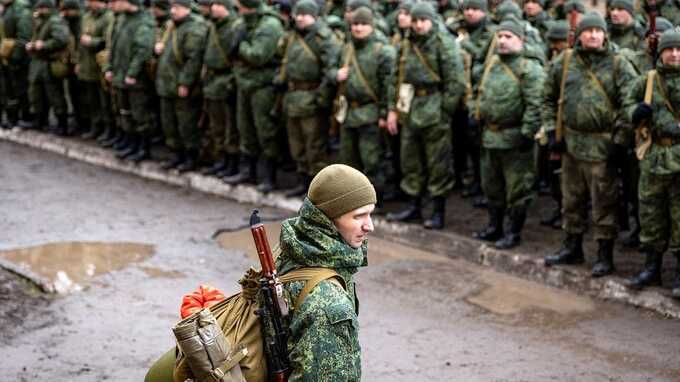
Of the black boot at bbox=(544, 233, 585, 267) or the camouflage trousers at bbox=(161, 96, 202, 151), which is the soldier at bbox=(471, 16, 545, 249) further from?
the camouflage trousers at bbox=(161, 96, 202, 151)

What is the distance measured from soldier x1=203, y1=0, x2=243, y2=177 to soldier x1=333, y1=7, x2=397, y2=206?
1.71 meters

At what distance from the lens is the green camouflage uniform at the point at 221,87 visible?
11.7 m

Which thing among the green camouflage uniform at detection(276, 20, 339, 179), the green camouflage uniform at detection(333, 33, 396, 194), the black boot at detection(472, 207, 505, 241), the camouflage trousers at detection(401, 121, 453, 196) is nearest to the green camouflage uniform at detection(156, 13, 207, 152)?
the green camouflage uniform at detection(276, 20, 339, 179)

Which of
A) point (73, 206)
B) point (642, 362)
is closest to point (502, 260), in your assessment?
point (642, 362)

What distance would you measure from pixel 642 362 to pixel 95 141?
9.55 metres

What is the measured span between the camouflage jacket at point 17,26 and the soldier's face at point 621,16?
9.01 metres

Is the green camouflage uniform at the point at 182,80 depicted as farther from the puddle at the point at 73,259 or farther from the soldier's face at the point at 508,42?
the soldier's face at the point at 508,42

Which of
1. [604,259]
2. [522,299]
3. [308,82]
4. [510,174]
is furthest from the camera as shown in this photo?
[308,82]

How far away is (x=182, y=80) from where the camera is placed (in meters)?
12.2

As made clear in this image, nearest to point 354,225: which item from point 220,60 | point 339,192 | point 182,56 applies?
point 339,192

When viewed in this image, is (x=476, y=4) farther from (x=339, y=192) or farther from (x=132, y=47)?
(x=339, y=192)

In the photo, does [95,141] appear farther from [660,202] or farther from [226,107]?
[660,202]

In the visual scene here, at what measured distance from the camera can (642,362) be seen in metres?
7.09

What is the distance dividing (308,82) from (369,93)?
89 cm
